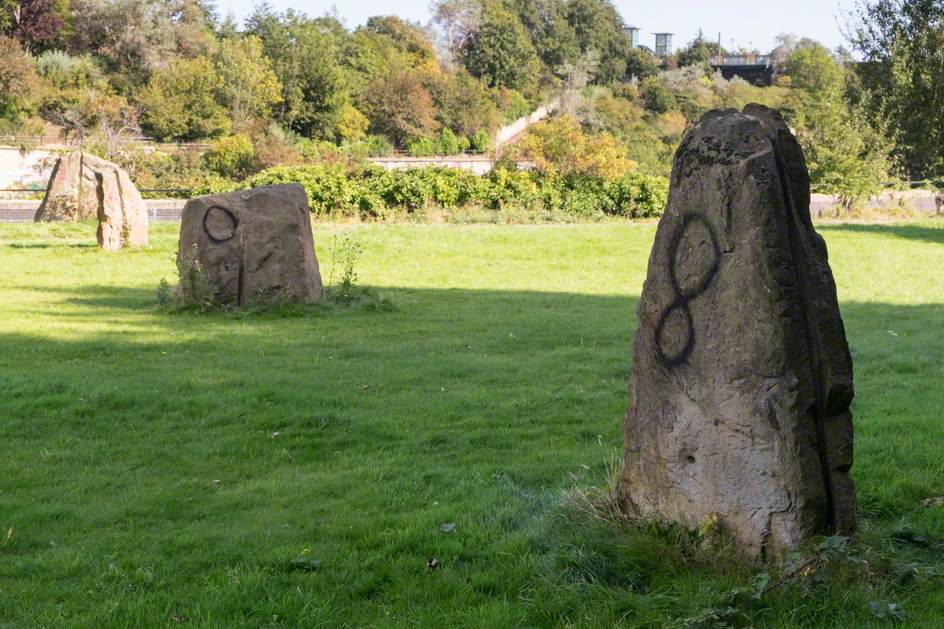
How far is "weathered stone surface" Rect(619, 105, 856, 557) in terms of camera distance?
463 centimetres

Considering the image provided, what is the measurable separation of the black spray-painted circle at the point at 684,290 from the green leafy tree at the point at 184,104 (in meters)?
58.4

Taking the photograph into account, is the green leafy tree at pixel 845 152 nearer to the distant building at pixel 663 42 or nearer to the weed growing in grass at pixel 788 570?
the weed growing in grass at pixel 788 570

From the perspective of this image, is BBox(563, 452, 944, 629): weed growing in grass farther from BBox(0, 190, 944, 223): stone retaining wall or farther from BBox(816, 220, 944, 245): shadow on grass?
BBox(0, 190, 944, 223): stone retaining wall

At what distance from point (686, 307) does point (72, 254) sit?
18529mm

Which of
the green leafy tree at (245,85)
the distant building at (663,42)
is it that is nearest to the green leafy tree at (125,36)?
the green leafy tree at (245,85)

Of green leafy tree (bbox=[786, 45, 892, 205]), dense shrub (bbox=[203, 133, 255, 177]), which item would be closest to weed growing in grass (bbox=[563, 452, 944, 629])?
green leafy tree (bbox=[786, 45, 892, 205])

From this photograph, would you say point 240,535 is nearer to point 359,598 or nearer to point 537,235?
point 359,598

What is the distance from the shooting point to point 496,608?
4434 mm

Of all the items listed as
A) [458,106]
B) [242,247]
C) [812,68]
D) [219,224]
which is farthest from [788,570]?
[812,68]

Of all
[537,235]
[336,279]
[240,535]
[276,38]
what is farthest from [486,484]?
[276,38]

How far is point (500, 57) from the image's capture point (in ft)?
322

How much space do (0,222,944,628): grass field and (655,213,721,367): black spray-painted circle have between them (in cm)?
89

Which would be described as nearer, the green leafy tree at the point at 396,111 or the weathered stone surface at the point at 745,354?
the weathered stone surface at the point at 745,354

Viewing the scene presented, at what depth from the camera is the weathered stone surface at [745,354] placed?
15.2 ft
